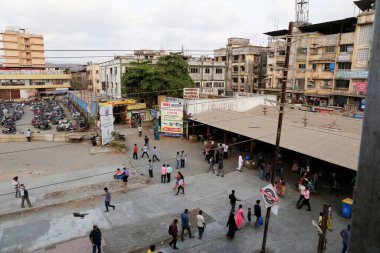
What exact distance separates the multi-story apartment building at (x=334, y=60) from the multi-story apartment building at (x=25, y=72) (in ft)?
180

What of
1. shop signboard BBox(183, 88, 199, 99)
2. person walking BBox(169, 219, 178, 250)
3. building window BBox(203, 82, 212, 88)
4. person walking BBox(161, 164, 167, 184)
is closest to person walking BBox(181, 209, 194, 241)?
person walking BBox(169, 219, 178, 250)

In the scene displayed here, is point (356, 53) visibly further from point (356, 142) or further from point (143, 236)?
point (143, 236)

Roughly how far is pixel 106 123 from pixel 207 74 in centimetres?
3153

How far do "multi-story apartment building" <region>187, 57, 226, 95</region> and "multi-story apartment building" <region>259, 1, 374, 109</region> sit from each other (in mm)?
10730

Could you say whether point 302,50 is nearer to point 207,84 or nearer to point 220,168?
point 207,84

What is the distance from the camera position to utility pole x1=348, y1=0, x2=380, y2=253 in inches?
88.9

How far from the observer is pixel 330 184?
17.5 metres

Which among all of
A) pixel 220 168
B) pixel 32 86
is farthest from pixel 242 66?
pixel 32 86

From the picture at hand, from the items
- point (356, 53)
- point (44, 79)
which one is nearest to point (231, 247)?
point (356, 53)

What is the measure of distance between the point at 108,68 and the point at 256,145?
3237cm

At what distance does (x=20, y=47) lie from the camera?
82.0 meters

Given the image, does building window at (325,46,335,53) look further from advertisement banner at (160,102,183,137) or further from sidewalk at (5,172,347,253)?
sidewalk at (5,172,347,253)

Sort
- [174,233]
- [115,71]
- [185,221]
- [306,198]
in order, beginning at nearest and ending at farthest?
[174,233], [185,221], [306,198], [115,71]

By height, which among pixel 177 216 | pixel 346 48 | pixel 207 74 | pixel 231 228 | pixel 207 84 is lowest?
pixel 177 216
